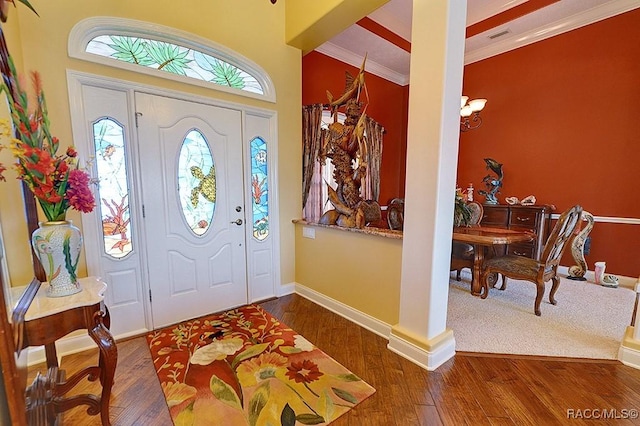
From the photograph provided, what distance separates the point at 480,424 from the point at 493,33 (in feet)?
15.9

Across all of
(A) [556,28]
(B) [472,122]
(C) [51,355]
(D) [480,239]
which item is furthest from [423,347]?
(A) [556,28]

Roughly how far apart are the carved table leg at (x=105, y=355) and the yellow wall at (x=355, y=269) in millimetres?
1864

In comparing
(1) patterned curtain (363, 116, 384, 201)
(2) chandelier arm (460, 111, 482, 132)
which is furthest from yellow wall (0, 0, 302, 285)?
(2) chandelier arm (460, 111, 482, 132)

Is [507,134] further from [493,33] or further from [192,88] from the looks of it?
[192,88]

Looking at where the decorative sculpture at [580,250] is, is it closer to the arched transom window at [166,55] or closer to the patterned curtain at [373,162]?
the patterned curtain at [373,162]

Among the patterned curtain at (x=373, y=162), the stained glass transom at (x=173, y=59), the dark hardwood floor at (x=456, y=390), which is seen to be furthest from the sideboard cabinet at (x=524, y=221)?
the stained glass transom at (x=173, y=59)

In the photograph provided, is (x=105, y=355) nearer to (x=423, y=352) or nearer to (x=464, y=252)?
(x=423, y=352)

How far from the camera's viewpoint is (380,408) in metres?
1.53

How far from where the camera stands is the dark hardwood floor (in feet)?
4.78

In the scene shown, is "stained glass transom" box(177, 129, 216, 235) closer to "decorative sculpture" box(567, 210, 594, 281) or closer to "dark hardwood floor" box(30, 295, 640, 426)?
"dark hardwood floor" box(30, 295, 640, 426)

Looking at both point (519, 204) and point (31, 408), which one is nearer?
point (31, 408)

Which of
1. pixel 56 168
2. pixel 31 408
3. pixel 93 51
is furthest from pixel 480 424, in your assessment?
pixel 93 51

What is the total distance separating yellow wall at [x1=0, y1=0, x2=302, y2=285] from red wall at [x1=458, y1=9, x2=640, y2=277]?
346 centimetres

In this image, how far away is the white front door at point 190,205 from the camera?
91.2 inches
